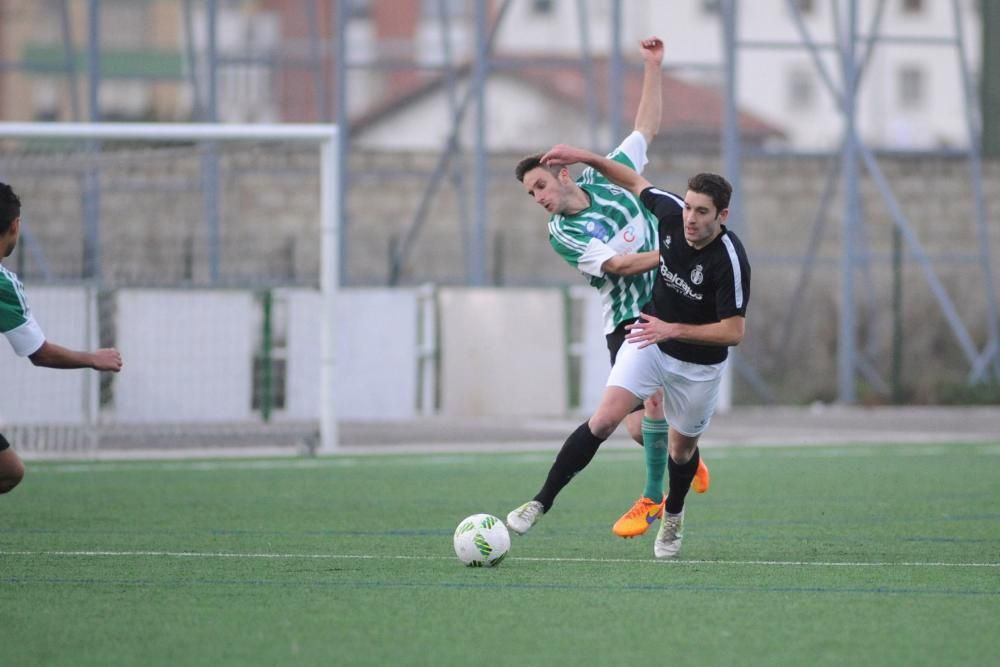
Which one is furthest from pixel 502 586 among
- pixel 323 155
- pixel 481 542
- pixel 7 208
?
pixel 323 155

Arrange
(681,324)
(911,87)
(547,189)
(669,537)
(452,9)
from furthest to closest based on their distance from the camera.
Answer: (911,87)
(452,9)
(547,189)
(669,537)
(681,324)

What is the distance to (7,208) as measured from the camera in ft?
25.1

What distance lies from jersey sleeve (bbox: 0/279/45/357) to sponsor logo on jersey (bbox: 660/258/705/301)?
286 cm

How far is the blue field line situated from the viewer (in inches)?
286

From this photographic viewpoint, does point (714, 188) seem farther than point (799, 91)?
No

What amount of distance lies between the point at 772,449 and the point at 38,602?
33.2ft

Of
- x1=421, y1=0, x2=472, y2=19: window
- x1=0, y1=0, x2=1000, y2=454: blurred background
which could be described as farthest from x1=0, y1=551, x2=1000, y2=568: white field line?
x1=421, y1=0, x2=472, y2=19: window

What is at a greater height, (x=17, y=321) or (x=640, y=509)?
(x=17, y=321)

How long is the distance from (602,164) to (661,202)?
14.5 inches

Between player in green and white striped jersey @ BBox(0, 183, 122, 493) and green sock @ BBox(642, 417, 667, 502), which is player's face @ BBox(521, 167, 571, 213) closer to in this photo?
green sock @ BBox(642, 417, 667, 502)

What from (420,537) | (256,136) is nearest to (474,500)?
(420,537)

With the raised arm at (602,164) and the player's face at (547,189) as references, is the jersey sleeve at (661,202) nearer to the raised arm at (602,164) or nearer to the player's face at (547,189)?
the raised arm at (602,164)

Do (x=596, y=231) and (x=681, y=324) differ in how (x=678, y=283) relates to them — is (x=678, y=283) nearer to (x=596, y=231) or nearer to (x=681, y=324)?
A: (x=681, y=324)

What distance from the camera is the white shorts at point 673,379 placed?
834cm
